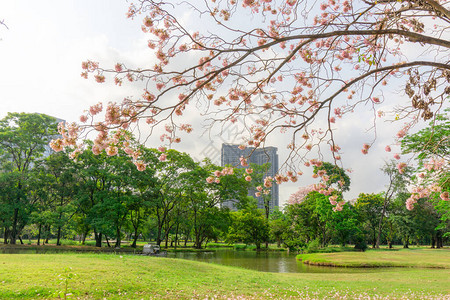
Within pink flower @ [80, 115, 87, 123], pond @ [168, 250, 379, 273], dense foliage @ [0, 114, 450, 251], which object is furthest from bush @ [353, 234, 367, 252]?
pink flower @ [80, 115, 87, 123]

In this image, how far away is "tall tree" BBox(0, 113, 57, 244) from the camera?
84.8 ft

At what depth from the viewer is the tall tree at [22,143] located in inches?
1017

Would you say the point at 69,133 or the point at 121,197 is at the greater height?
the point at 69,133

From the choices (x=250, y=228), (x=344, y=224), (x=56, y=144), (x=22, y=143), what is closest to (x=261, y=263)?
(x=344, y=224)

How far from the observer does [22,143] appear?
26.8 m

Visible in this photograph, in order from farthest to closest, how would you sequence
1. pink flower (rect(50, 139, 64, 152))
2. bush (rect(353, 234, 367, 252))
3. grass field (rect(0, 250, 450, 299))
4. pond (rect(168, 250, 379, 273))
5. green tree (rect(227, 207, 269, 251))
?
green tree (rect(227, 207, 269, 251)) < bush (rect(353, 234, 367, 252)) < pond (rect(168, 250, 379, 273)) < grass field (rect(0, 250, 450, 299)) < pink flower (rect(50, 139, 64, 152))

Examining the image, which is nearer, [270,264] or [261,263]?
[270,264]

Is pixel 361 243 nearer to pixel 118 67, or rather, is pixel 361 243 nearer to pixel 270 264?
pixel 270 264

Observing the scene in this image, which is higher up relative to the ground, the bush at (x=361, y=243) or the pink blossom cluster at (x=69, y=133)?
the pink blossom cluster at (x=69, y=133)

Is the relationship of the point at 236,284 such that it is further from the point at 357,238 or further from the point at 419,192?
the point at 357,238

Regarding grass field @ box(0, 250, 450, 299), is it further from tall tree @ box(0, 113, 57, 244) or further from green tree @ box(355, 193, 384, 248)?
green tree @ box(355, 193, 384, 248)

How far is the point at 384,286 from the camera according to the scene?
10.2m

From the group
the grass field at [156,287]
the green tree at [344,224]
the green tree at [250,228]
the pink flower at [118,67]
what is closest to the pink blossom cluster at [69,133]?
the pink flower at [118,67]

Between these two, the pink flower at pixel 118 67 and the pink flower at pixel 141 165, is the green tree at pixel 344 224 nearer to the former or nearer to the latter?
the pink flower at pixel 141 165
